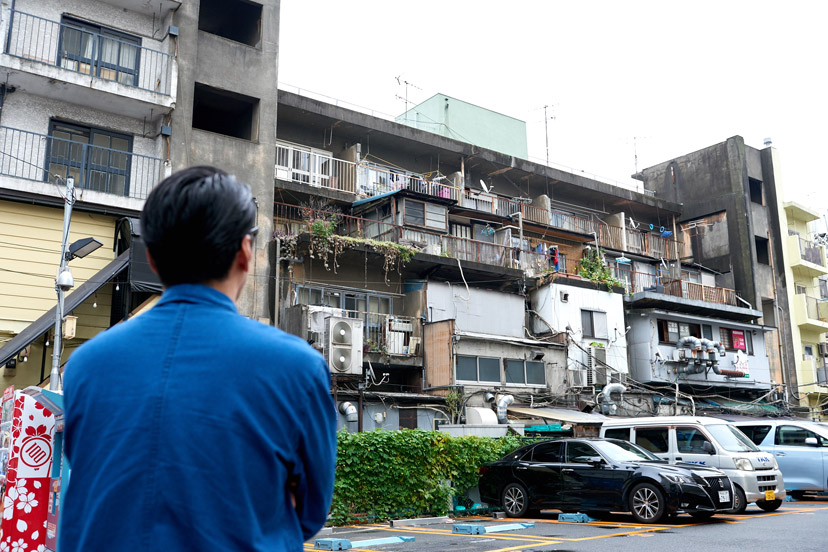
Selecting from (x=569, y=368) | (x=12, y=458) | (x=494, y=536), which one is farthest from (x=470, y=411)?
(x=12, y=458)

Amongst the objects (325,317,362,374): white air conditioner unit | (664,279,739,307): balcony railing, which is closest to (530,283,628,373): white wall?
(664,279,739,307): balcony railing

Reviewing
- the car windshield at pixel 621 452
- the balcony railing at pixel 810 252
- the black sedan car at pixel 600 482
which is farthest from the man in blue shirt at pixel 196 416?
the balcony railing at pixel 810 252

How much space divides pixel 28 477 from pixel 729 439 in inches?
551

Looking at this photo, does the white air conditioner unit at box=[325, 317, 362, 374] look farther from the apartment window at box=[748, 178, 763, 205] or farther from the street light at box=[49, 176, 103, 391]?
the apartment window at box=[748, 178, 763, 205]

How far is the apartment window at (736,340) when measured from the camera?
36969 millimetres

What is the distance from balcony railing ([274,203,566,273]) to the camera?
25.0 m

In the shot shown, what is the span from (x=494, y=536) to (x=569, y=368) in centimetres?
1826

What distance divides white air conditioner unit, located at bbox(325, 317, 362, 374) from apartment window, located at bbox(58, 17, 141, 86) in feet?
30.2

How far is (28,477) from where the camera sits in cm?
692

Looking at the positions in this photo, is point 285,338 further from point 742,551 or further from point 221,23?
point 221,23

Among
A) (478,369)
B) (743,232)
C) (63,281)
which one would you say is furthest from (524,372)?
(743,232)

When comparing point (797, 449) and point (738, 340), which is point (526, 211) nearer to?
point (738, 340)

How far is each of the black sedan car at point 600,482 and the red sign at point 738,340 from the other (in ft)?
83.6

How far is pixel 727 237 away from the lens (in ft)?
134
